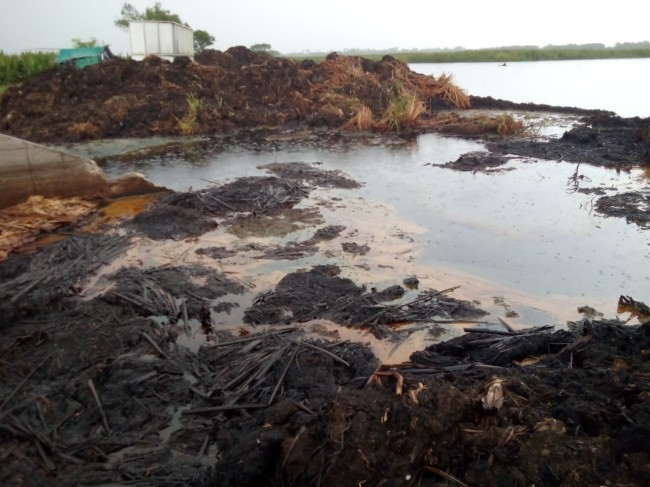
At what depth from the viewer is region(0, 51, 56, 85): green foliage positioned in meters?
20.3

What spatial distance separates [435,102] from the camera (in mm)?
20062

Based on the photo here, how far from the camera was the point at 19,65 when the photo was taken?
68.5ft

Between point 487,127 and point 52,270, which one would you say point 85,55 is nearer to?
point 487,127

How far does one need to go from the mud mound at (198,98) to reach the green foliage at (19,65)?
4902 mm

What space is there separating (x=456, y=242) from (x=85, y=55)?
21.3 meters

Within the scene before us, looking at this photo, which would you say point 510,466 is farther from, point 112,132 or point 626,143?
point 112,132

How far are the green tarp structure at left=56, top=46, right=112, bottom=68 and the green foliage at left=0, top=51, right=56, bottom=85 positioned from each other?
0.76 meters

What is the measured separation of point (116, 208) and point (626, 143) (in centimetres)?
1177

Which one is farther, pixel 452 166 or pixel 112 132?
pixel 112 132

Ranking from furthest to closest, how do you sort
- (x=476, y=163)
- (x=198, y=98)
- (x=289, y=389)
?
(x=198, y=98) → (x=476, y=163) → (x=289, y=389)

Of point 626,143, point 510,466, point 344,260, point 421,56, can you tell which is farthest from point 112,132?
point 421,56

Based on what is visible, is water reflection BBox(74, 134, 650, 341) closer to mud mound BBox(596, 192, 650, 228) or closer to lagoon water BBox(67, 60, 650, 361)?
lagoon water BBox(67, 60, 650, 361)

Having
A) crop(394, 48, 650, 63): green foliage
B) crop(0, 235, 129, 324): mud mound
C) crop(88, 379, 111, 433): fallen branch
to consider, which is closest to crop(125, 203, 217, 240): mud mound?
crop(0, 235, 129, 324): mud mound

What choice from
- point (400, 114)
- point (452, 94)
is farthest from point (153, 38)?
point (452, 94)
